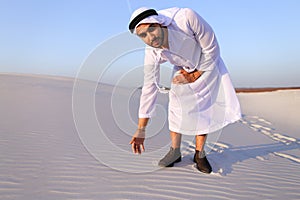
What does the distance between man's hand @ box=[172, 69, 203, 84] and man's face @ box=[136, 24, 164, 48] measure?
1.74 feet

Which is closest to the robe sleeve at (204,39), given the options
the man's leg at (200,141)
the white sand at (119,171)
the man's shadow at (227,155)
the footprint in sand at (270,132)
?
the man's leg at (200,141)

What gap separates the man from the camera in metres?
2.71

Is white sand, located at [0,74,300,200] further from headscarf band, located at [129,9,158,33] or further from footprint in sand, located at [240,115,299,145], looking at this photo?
footprint in sand, located at [240,115,299,145]

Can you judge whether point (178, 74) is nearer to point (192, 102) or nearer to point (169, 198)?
point (192, 102)

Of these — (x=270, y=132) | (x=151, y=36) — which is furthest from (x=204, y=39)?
(x=270, y=132)

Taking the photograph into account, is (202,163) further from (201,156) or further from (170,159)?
(170,159)

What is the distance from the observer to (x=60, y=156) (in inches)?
152

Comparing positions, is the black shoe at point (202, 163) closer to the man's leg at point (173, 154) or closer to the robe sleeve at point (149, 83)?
the man's leg at point (173, 154)

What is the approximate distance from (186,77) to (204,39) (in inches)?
18.5

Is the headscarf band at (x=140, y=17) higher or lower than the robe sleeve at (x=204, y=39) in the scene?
higher

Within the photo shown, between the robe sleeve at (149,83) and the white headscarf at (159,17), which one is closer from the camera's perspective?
the white headscarf at (159,17)

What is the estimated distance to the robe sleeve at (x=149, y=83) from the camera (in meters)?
3.02

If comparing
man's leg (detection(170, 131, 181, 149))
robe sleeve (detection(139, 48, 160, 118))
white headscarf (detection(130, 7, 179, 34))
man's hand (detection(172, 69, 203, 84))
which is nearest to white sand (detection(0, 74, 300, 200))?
man's leg (detection(170, 131, 181, 149))

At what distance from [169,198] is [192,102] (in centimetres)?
111
